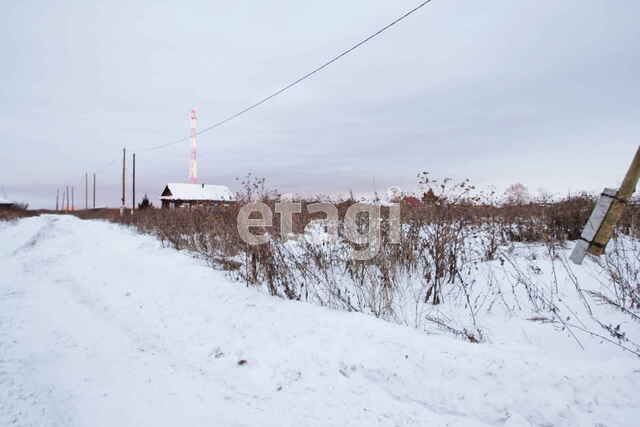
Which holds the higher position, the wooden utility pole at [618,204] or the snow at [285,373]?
the wooden utility pole at [618,204]

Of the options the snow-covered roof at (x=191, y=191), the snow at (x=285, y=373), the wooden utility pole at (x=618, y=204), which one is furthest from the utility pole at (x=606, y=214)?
the snow-covered roof at (x=191, y=191)

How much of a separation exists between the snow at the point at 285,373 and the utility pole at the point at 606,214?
6.03ft

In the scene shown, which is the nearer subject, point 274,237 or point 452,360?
point 452,360

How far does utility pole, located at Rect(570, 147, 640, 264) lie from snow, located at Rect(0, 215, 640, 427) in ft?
6.03

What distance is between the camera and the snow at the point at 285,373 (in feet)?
5.93

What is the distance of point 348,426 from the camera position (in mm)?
1756

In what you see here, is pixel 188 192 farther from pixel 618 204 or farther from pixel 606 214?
pixel 618 204

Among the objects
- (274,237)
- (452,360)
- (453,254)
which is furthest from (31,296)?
(453,254)

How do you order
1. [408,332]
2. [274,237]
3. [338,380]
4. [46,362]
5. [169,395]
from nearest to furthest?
1. [169,395]
2. [338,380]
3. [46,362]
4. [408,332]
5. [274,237]

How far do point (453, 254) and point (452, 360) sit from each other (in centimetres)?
188

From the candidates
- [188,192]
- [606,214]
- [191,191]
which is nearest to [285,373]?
[606,214]

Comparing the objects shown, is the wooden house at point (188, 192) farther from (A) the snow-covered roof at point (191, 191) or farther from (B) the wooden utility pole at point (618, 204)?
(B) the wooden utility pole at point (618, 204)

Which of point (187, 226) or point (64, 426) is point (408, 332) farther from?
point (187, 226)

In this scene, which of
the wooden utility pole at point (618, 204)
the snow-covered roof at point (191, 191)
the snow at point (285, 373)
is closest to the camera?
the snow at point (285, 373)
